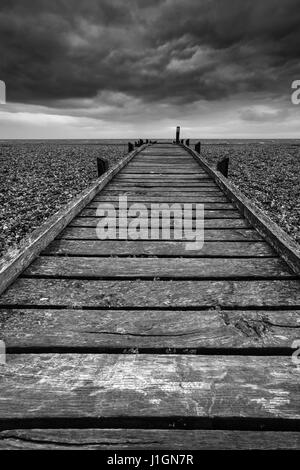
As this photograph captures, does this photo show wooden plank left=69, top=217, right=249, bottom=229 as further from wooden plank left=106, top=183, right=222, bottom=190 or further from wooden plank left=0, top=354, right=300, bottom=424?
wooden plank left=0, top=354, right=300, bottom=424

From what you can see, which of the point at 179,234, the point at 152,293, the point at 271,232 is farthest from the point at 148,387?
the point at 179,234

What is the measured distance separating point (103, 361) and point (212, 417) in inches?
25.8

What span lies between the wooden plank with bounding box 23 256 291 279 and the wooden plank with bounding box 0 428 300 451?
5.23 feet

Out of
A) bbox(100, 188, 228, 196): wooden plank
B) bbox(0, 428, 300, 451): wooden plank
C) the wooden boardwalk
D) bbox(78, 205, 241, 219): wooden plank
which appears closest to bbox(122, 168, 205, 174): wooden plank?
bbox(100, 188, 228, 196): wooden plank

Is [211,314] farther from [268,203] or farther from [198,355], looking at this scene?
[268,203]

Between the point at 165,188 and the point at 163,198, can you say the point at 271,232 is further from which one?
the point at 165,188

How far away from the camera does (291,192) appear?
11.9 m

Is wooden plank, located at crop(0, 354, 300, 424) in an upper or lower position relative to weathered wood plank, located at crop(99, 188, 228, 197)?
lower

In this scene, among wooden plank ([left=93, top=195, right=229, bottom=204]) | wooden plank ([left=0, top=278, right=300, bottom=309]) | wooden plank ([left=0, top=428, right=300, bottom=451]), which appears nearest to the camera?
wooden plank ([left=0, top=428, right=300, bottom=451])

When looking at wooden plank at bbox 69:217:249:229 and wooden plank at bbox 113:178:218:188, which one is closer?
wooden plank at bbox 69:217:249:229

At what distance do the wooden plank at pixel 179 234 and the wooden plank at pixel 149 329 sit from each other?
5.44ft

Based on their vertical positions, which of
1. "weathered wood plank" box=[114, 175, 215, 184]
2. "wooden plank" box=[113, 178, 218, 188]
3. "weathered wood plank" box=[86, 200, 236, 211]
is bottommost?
"weathered wood plank" box=[86, 200, 236, 211]

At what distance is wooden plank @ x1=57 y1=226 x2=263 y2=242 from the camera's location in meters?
3.97

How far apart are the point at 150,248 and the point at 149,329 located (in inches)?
62.5
